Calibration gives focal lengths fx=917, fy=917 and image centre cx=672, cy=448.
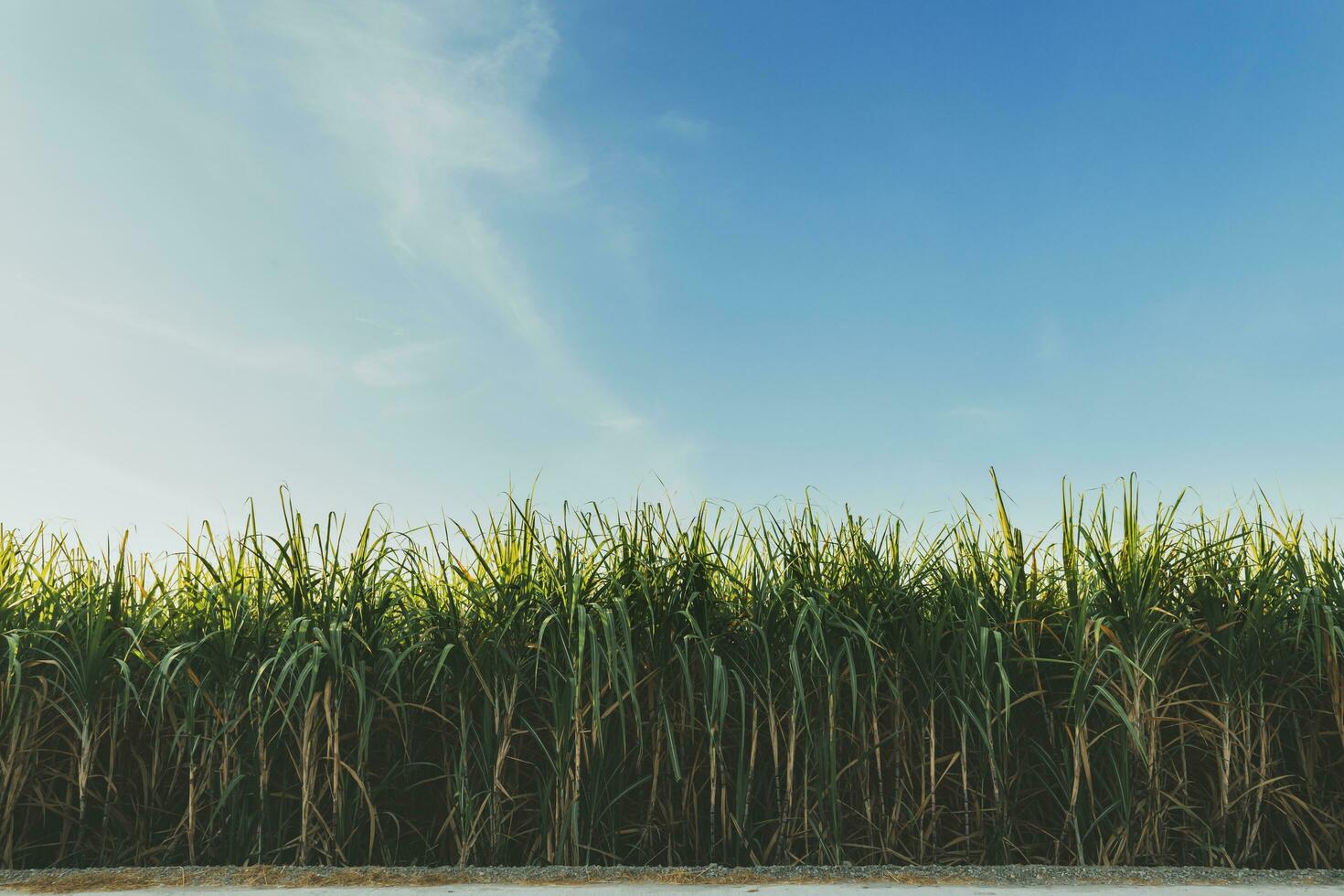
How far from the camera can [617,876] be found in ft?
8.82

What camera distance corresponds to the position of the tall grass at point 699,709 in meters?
3.08

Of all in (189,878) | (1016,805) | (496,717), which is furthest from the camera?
(1016,805)

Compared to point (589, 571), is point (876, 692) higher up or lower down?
lower down

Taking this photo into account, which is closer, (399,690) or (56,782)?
(399,690)

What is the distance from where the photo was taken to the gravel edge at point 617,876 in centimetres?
265

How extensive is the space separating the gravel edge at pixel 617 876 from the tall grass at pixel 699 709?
0.24 m

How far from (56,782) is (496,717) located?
1982 mm

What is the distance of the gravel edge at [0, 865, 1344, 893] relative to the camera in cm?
265

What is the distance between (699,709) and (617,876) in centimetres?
68

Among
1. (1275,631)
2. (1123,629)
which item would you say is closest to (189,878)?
(1123,629)

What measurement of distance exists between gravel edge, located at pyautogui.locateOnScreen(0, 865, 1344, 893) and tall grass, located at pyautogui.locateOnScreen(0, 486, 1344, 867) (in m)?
0.24

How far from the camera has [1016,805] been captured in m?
3.31

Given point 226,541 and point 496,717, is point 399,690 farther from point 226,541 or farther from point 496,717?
point 226,541

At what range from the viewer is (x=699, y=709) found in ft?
10.6
